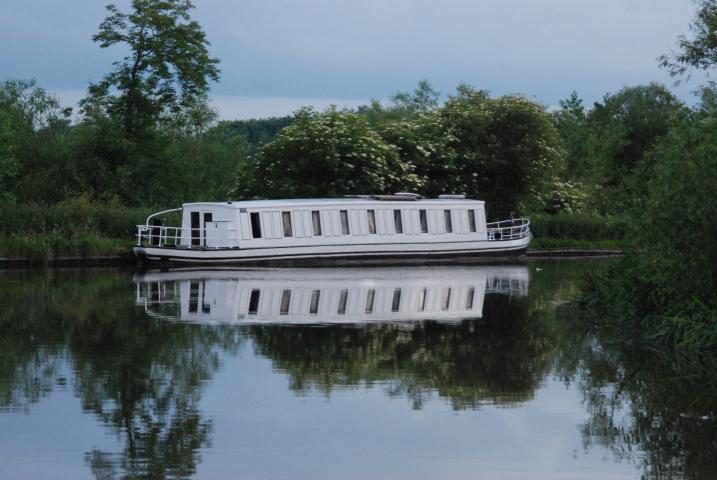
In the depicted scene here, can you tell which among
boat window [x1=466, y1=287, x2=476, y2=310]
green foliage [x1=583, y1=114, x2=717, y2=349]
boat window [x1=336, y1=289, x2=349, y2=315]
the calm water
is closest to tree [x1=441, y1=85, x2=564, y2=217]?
boat window [x1=466, y1=287, x2=476, y2=310]

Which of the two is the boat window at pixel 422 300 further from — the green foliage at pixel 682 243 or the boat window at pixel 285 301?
the green foliage at pixel 682 243

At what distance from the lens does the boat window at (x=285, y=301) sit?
24750 millimetres

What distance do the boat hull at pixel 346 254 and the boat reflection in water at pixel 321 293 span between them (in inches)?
72.5

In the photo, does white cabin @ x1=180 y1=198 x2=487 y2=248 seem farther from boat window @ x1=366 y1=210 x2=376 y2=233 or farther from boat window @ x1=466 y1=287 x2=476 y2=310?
boat window @ x1=466 y1=287 x2=476 y2=310

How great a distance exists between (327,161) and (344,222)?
662cm

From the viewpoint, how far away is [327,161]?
51875mm

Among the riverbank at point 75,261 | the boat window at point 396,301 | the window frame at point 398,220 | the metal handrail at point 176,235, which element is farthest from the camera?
the window frame at point 398,220

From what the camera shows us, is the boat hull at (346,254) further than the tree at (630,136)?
No

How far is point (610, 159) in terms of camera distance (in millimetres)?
78812

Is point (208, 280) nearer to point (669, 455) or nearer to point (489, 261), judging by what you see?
point (489, 261)

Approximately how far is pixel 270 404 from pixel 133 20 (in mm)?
45039

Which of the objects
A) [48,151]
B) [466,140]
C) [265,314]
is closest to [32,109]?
[48,151]

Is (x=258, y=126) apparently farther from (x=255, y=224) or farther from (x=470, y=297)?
(x=470, y=297)

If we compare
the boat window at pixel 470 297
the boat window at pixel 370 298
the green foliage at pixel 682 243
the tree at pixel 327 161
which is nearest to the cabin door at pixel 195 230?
the tree at pixel 327 161
